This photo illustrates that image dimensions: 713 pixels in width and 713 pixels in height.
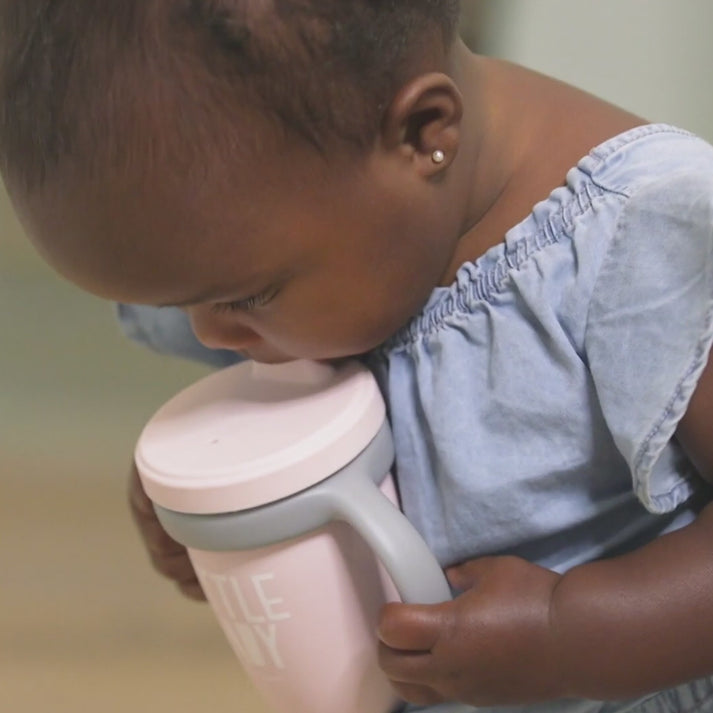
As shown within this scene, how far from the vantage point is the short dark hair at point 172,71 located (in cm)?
42

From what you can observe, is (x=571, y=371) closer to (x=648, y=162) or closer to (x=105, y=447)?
(x=648, y=162)

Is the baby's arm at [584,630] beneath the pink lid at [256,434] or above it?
beneath

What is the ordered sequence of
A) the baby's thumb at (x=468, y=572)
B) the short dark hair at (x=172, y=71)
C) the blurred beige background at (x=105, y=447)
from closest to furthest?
1. the short dark hair at (x=172, y=71)
2. the baby's thumb at (x=468, y=572)
3. the blurred beige background at (x=105, y=447)

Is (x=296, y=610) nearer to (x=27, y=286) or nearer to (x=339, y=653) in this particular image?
(x=339, y=653)

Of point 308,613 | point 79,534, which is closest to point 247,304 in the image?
point 308,613

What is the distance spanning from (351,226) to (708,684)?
0.31m

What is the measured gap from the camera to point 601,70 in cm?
89

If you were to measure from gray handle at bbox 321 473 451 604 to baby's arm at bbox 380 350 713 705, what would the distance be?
11 mm

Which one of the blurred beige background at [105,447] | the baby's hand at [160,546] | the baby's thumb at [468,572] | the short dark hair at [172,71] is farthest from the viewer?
the blurred beige background at [105,447]

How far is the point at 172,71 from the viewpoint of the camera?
419 mm

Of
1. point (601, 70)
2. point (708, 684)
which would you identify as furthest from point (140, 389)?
point (708, 684)

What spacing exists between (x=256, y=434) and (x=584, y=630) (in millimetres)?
173

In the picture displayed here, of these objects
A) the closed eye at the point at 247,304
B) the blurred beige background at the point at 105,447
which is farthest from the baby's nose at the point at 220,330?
the blurred beige background at the point at 105,447

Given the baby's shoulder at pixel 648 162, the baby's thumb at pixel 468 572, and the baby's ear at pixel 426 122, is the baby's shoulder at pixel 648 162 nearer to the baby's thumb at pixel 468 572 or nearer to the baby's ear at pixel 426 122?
the baby's ear at pixel 426 122
